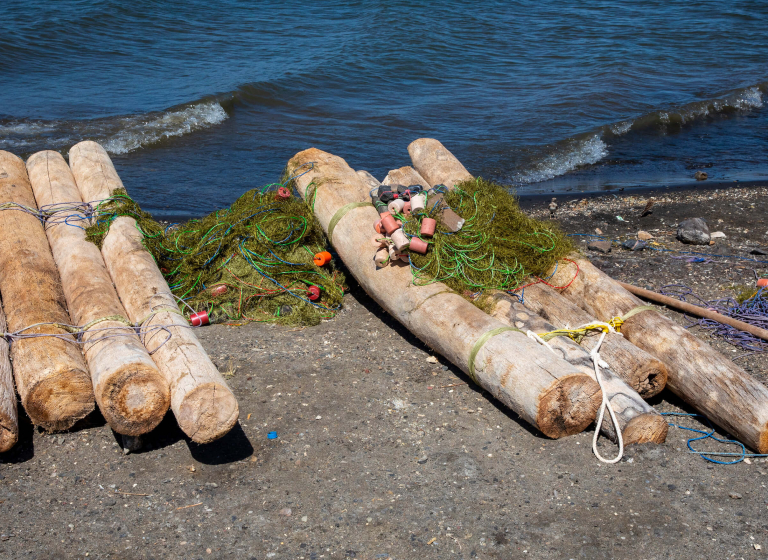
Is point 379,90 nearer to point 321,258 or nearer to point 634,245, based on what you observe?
point 634,245

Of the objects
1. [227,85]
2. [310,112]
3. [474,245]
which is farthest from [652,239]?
[227,85]

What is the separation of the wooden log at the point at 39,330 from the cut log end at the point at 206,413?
2.75 feet

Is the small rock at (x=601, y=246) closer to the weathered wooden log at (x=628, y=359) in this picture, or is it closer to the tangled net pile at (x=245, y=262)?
the weathered wooden log at (x=628, y=359)

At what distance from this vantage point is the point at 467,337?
5039 millimetres

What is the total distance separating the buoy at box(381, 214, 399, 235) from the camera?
5.94m

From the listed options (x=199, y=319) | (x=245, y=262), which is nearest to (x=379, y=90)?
(x=245, y=262)

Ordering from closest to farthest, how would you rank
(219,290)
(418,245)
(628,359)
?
(628,359)
(418,245)
(219,290)

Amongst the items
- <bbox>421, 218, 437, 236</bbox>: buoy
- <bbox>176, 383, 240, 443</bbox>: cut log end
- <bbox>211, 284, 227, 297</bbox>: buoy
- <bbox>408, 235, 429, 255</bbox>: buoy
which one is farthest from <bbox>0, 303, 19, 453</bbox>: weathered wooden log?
<bbox>421, 218, 437, 236</bbox>: buoy

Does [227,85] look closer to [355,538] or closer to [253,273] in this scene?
[253,273]

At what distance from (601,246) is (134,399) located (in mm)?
6237

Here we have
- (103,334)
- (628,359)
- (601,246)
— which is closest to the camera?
(103,334)

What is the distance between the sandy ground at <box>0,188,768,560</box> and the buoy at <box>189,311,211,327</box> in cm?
84

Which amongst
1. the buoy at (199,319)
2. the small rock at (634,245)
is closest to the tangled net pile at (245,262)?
the buoy at (199,319)

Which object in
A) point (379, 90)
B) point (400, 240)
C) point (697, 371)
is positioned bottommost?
point (379, 90)
